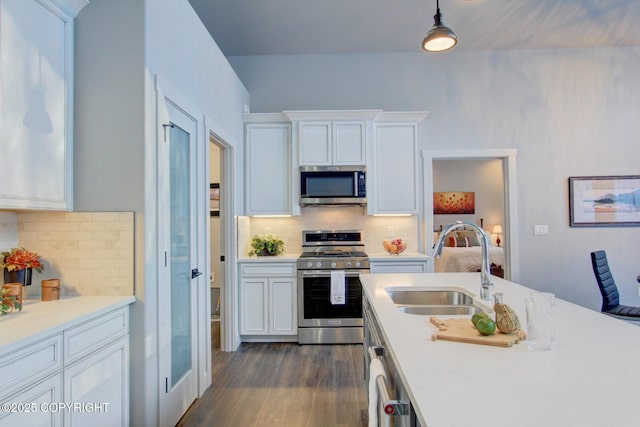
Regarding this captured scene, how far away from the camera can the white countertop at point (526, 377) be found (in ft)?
2.52

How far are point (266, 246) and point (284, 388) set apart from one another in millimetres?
1633

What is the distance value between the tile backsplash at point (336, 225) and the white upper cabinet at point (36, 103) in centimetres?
262

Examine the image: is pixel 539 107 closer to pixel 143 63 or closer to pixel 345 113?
pixel 345 113

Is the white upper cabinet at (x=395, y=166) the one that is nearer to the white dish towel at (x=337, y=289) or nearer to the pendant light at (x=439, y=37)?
the white dish towel at (x=337, y=289)

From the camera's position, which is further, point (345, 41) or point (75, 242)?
point (345, 41)

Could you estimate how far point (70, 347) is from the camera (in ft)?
4.91

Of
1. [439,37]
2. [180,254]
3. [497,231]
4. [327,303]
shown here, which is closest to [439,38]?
[439,37]

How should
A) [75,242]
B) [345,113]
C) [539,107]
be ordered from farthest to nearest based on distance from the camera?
[539,107] < [345,113] < [75,242]

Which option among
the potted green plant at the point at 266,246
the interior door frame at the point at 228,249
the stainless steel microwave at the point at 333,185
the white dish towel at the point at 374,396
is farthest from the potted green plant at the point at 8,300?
the stainless steel microwave at the point at 333,185

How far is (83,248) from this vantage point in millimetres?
1919

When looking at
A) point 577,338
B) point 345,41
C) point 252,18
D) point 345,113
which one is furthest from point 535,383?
point 345,41

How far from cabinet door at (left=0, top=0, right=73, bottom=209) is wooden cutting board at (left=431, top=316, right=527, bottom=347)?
1.89m

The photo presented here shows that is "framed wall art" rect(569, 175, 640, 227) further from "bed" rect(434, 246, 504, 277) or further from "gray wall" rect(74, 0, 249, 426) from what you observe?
"gray wall" rect(74, 0, 249, 426)

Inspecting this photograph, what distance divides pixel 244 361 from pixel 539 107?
441 cm
